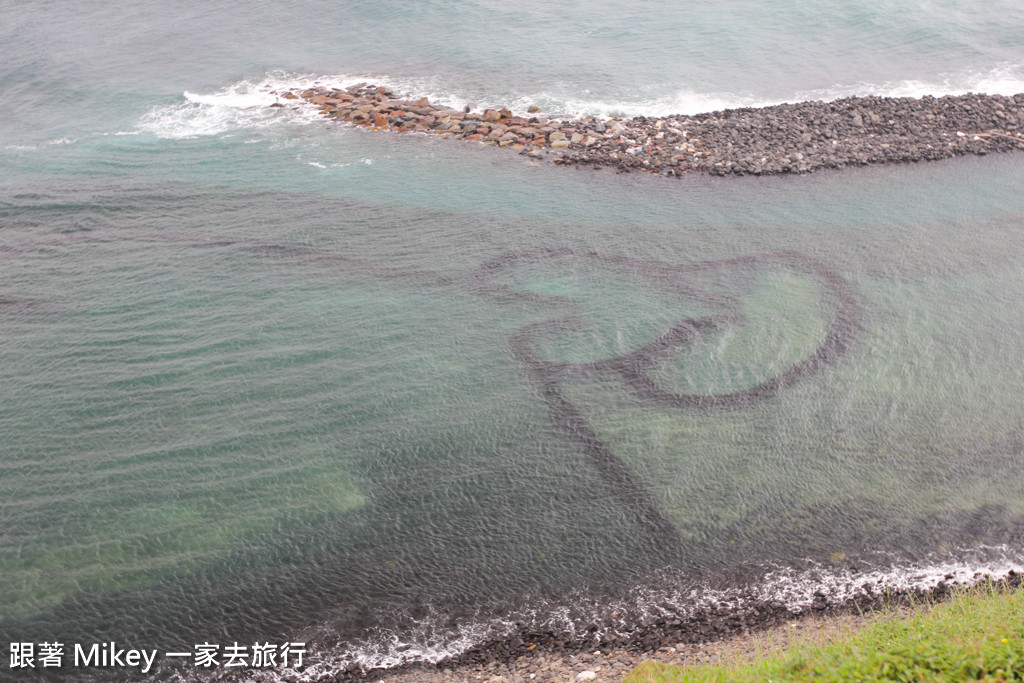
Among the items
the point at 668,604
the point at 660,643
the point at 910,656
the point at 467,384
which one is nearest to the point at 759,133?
the point at 467,384

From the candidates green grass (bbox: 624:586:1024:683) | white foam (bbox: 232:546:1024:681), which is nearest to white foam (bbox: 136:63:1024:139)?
white foam (bbox: 232:546:1024:681)

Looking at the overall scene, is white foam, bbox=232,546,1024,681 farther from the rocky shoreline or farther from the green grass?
the green grass

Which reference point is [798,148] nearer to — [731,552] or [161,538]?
[731,552]

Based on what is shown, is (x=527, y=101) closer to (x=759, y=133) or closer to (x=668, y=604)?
(x=759, y=133)

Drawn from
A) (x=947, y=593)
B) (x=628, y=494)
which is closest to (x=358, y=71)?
(x=628, y=494)

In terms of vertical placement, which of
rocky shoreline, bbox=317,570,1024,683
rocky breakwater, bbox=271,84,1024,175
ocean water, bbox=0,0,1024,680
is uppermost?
rocky breakwater, bbox=271,84,1024,175
